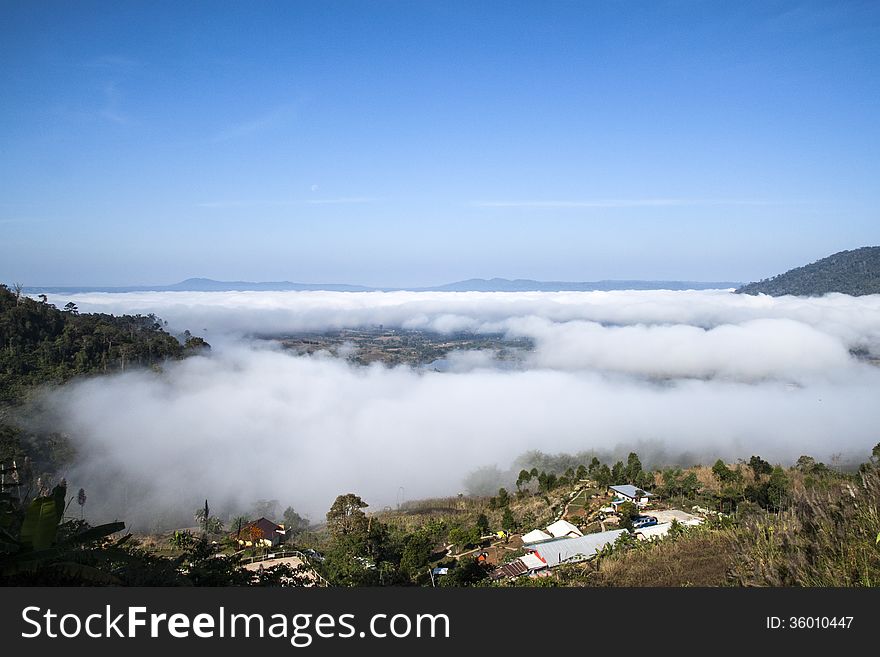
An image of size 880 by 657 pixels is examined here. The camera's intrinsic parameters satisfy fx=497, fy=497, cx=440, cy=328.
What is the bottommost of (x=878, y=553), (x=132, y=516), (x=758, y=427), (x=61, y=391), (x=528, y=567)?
(x=758, y=427)

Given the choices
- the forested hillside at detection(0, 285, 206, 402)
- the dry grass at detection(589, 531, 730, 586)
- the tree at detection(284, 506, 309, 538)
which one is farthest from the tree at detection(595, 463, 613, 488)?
the forested hillside at detection(0, 285, 206, 402)

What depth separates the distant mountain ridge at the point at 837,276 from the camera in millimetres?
149625

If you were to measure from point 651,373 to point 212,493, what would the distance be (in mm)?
133233

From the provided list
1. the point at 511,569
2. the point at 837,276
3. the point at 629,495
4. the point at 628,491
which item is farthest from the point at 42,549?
the point at 837,276

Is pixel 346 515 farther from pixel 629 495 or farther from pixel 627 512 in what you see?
pixel 629 495

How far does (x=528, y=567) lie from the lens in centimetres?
1795

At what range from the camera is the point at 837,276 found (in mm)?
163625

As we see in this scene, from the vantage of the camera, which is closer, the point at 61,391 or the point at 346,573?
the point at 346,573

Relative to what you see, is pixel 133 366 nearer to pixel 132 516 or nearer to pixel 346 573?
pixel 132 516

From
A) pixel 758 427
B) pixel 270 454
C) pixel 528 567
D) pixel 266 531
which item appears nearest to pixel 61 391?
pixel 266 531

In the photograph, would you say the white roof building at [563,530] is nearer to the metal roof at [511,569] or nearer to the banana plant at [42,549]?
the metal roof at [511,569]

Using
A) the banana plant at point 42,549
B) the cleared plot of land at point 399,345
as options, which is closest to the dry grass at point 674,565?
the banana plant at point 42,549

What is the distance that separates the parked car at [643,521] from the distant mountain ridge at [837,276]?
526 ft

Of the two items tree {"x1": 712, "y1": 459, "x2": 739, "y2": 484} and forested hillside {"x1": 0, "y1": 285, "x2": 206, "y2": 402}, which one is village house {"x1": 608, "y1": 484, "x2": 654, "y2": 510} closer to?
tree {"x1": 712, "y1": 459, "x2": 739, "y2": 484}
